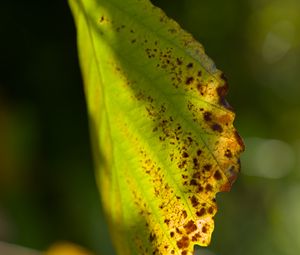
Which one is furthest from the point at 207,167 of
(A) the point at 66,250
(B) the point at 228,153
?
(A) the point at 66,250

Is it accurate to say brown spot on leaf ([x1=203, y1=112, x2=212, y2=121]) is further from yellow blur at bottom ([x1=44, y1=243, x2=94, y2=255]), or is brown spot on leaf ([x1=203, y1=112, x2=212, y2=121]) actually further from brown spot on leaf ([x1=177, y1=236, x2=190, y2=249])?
yellow blur at bottom ([x1=44, y1=243, x2=94, y2=255])

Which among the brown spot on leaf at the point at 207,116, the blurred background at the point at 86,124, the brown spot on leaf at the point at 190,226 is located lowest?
the blurred background at the point at 86,124

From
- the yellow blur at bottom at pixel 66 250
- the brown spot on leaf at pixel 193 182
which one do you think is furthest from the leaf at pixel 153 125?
the yellow blur at bottom at pixel 66 250

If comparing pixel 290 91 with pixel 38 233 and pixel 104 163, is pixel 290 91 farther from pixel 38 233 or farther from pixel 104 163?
pixel 104 163

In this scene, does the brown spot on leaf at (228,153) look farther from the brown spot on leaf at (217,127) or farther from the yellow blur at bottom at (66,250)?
the yellow blur at bottom at (66,250)

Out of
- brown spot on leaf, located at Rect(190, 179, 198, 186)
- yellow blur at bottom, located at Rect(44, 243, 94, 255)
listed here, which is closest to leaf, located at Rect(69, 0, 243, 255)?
brown spot on leaf, located at Rect(190, 179, 198, 186)

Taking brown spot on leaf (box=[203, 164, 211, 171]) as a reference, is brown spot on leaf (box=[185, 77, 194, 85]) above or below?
above

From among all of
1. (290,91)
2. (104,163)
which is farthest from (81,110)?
(104,163)
